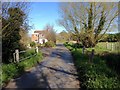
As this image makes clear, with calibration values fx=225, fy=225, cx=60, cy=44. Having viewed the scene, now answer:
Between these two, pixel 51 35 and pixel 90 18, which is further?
pixel 51 35

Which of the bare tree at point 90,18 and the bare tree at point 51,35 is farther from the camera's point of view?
the bare tree at point 51,35

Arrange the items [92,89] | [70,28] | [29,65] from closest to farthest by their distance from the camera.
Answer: [92,89] < [29,65] < [70,28]

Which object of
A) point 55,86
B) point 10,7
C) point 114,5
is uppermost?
point 114,5

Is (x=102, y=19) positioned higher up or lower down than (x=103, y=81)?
higher up

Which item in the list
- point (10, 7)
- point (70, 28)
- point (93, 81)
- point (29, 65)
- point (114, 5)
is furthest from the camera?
point (70, 28)

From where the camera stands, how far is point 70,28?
39.7 meters

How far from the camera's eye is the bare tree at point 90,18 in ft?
117

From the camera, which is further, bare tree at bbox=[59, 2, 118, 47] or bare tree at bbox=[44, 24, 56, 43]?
bare tree at bbox=[44, 24, 56, 43]

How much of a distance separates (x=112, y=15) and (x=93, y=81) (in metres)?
28.1

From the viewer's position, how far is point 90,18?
1441 inches

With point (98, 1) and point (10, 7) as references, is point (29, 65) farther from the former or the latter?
point (98, 1)

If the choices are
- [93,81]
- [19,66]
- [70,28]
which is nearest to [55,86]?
[93,81]

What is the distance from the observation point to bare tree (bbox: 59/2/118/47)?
117 ft

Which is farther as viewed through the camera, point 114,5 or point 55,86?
point 114,5
